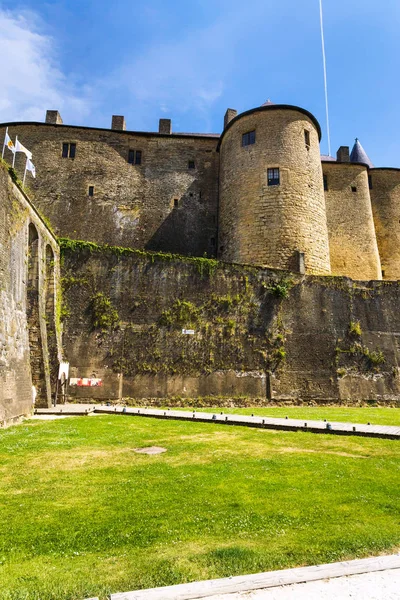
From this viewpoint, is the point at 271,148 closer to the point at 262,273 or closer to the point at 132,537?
the point at 262,273

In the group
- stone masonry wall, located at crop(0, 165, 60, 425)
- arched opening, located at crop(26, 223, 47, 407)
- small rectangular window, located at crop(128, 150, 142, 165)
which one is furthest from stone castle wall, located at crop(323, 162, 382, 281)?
arched opening, located at crop(26, 223, 47, 407)

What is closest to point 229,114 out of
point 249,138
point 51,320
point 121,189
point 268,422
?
point 249,138

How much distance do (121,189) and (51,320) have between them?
1422 cm

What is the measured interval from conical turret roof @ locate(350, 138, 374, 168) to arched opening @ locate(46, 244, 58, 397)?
26.8 m

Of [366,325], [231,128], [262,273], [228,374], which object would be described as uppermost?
[231,128]

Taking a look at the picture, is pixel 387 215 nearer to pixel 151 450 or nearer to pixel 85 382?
pixel 85 382

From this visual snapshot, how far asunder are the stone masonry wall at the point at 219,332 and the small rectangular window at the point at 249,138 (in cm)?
940

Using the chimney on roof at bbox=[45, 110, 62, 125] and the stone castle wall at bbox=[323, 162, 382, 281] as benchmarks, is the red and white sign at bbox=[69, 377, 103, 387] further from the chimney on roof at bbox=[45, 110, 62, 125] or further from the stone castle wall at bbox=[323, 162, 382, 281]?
the chimney on roof at bbox=[45, 110, 62, 125]

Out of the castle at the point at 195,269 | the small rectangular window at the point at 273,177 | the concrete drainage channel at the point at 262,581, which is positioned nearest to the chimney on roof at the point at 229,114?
the castle at the point at 195,269

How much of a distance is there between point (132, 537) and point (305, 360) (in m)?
14.4

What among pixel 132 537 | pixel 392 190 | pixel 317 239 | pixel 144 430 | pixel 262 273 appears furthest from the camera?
pixel 392 190

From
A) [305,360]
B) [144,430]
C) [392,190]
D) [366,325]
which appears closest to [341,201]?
[392,190]

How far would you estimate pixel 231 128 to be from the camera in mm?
24719

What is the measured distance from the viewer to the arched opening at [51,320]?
14.1 metres
